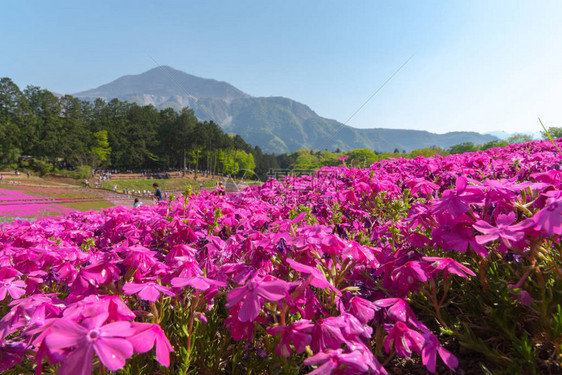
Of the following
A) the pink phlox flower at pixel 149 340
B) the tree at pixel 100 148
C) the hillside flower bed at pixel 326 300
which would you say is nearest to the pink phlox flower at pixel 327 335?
the hillside flower bed at pixel 326 300

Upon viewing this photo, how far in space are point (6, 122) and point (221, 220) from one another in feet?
210

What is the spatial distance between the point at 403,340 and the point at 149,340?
82 centimetres

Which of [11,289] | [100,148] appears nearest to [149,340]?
[11,289]

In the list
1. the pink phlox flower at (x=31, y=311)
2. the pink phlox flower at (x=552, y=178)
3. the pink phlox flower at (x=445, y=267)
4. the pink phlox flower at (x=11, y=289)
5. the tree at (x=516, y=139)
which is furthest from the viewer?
the tree at (x=516, y=139)

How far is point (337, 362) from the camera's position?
784mm

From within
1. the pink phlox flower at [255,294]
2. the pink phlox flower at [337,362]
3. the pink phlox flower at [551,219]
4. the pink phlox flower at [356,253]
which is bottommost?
the pink phlox flower at [337,362]

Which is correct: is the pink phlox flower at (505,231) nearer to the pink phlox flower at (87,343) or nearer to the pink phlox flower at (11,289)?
the pink phlox flower at (87,343)

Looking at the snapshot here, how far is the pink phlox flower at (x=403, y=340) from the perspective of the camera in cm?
94

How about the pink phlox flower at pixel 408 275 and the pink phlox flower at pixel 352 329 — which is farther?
the pink phlox flower at pixel 408 275

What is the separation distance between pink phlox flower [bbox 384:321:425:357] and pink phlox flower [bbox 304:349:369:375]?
0.22 metres

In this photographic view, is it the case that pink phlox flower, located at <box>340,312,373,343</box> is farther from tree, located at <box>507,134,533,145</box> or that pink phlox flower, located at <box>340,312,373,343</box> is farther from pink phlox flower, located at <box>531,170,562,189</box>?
tree, located at <box>507,134,533,145</box>

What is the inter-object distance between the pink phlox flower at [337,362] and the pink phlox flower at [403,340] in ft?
0.71

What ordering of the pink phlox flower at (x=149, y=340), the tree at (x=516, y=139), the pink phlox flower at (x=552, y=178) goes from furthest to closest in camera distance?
1. the tree at (x=516, y=139)
2. the pink phlox flower at (x=552, y=178)
3. the pink phlox flower at (x=149, y=340)

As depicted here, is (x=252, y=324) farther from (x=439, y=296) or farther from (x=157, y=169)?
(x=157, y=169)
